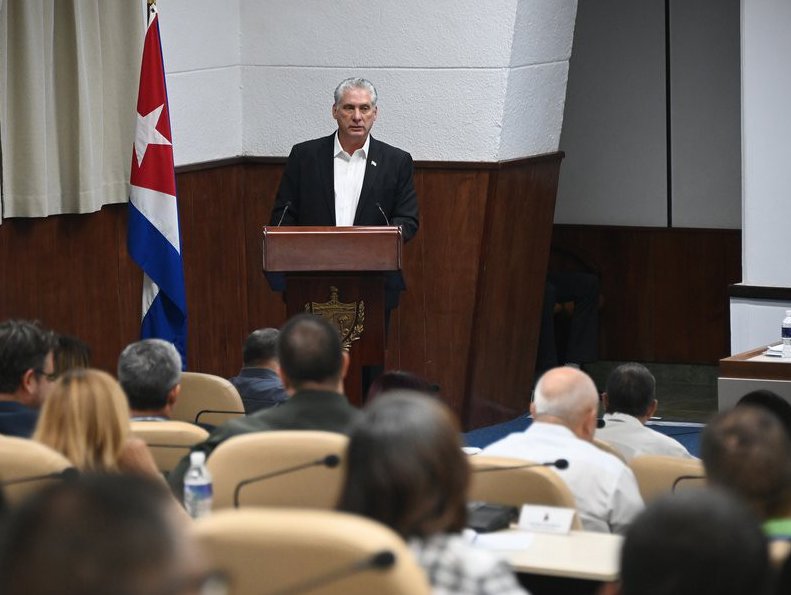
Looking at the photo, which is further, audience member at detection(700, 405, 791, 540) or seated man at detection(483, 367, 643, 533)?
seated man at detection(483, 367, 643, 533)

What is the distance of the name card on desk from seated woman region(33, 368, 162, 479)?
3.11ft

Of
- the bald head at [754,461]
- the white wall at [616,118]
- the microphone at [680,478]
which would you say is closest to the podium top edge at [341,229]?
the microphone at [680,478]

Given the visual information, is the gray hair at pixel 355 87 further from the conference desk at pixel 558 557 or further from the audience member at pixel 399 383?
the conference desk at pixel 558 557

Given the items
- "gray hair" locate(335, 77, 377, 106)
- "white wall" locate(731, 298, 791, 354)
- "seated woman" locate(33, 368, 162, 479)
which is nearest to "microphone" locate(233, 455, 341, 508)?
"seated woman" locate(33, 368, 162, 479)

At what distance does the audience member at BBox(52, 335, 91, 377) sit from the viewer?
15.0ft

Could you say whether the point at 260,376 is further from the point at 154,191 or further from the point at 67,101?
the point at 67,101

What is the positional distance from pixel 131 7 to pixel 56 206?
1125mm

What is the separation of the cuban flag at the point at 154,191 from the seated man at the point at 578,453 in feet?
10.5

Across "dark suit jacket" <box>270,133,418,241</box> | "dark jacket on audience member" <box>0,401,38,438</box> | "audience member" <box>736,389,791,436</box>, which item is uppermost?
"dark suit jacket" <box>270,133,418,241</box>

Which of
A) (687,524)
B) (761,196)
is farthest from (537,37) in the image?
(687,524)

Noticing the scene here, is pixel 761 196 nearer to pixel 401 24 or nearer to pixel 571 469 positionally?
pixel 401 24

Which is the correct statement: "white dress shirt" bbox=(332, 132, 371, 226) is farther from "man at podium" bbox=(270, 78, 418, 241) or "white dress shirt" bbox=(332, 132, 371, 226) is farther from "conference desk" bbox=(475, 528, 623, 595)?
"conference desk" bbox=(475, 528, 623, 595)

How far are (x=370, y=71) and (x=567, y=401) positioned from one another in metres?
4.37

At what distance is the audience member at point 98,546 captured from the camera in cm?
150
